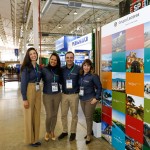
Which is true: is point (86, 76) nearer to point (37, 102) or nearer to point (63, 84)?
point (63, 84)

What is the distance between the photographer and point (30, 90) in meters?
3.22

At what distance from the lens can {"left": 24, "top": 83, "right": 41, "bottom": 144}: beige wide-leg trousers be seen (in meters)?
3.23

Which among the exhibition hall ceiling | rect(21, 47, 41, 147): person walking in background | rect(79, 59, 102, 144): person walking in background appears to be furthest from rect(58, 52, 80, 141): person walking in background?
the exhibition hall ceiling

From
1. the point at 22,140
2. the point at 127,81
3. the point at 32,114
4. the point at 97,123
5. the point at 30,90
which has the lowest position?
the point at 22,140

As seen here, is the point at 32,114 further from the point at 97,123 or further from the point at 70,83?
the point at 97,123

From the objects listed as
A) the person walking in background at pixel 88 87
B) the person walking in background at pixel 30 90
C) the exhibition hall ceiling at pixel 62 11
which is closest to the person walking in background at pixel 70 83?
the person walking in background at pixel 88 87

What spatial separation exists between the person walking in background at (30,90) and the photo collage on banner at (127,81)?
1.12m

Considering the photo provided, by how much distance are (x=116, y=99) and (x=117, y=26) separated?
3.55ft

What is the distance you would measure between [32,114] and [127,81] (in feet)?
5.13

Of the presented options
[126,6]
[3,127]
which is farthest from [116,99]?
[3,127]

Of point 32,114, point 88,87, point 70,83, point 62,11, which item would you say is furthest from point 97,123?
point 62,11

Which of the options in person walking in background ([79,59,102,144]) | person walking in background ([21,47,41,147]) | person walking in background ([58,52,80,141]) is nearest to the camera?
person walking in background ([21,47,41,147])

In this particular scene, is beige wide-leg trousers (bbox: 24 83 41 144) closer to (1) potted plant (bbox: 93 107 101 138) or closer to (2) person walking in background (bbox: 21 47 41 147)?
(2) person walking in background (bbox: 21 47 41 147)

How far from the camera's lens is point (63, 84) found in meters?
3.52
